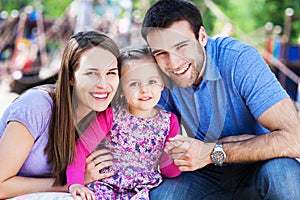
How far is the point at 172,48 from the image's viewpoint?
1981mm

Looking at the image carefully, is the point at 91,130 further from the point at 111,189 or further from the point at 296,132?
the point at 296,132

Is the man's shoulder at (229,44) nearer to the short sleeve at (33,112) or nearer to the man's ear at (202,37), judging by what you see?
the man's ear at (202,37)

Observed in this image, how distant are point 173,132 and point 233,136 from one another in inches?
10.4

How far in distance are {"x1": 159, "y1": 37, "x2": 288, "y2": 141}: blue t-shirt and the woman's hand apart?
331 mm

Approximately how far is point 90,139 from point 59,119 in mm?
137

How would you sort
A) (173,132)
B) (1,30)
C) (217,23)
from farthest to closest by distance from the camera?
(217,23), (1,30), (173,132)

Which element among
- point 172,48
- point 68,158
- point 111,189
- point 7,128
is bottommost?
point 111,189

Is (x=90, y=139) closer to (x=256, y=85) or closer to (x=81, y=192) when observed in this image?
(x=81, y=192)

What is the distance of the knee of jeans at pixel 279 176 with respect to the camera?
5.91ft

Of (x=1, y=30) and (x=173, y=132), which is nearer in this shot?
(x=173, y=132)

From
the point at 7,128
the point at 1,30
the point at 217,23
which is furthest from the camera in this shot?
the point at 217,23

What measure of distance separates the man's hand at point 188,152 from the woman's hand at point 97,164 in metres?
0.23

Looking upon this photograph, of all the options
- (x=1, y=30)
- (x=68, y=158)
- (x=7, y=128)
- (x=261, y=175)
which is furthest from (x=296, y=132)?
(x=1, y=30)

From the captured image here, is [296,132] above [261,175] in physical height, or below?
above
